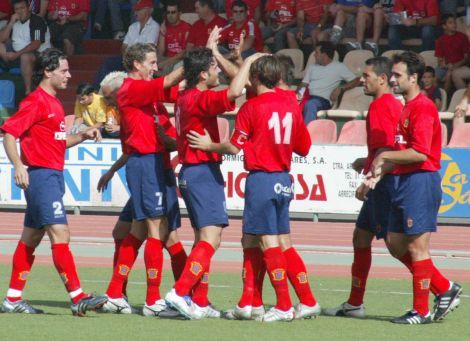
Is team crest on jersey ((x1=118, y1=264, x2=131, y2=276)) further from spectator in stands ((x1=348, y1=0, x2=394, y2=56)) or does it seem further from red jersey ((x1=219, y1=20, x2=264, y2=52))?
spectator in stands ((x1=348, y1=0, x2=394, y2=56))

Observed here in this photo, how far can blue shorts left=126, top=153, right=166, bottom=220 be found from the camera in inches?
393

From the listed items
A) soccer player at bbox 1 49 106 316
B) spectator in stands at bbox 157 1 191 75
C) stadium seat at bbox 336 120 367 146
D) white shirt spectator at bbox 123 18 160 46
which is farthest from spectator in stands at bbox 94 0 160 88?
soccer player at bbox 1 49 106 316

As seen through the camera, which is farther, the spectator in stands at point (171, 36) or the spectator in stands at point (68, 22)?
the spectator in stands at point (68, 22)

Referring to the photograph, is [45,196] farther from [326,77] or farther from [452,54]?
[452,54]

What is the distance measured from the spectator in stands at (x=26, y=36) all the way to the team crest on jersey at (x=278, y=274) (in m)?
14.5

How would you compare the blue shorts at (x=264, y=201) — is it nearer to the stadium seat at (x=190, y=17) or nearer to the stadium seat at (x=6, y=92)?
the stadium seat at (x=6, y=92)

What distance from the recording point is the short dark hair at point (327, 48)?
20703 millimetres

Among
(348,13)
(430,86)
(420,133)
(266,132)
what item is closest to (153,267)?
(266,132)

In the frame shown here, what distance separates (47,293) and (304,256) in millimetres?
4197

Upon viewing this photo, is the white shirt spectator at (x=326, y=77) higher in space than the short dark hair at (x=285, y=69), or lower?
lower

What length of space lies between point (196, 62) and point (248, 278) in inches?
66.6

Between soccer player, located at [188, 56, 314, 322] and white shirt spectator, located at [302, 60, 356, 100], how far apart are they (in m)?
11.3

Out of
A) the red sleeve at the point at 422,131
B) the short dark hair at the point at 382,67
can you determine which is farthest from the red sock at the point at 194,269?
the short dark hair at the point at 382,67

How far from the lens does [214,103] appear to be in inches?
371
